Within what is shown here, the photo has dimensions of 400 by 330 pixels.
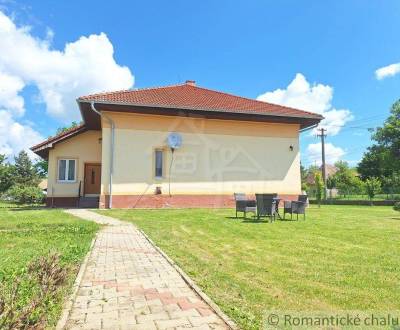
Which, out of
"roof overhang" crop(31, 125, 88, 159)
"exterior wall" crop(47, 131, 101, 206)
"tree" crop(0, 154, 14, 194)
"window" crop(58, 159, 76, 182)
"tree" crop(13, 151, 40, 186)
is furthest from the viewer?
"tree" crop(13, 151, 40, 186)

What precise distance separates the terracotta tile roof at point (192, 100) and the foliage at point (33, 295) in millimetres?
12150

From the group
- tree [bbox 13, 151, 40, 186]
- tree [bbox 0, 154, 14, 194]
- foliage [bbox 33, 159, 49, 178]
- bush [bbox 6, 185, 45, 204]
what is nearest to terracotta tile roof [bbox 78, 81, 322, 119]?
bush [bbox 6, 185, 45, 204]

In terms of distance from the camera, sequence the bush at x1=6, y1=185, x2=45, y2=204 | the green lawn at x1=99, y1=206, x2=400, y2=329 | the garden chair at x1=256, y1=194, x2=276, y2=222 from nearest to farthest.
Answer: the green lawn at x1=99, y1=206, x2=400, y2=329 → the garden chair at x1=256, y1=194, x2=276, y2=222 → the bush at x1=6, y1=185, x2=45, y2=204

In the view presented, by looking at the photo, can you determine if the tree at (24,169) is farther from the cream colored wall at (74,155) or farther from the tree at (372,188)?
the tree at (372,188)

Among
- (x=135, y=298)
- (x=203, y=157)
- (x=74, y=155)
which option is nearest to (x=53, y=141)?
(x=74, y=155)

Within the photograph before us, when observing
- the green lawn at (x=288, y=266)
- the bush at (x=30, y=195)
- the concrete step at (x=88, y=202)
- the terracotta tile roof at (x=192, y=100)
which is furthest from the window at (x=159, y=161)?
the bush at (x=30, y=195)

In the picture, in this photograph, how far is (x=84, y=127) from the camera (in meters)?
19.4

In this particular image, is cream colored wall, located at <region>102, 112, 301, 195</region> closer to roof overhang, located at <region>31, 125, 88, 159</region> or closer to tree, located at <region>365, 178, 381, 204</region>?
roof overhang, located at <region>31, 125, 88, 159</region>

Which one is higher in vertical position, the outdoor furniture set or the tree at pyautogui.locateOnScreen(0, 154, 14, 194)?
the tree at pyautogui.locateOnScreen(0, 154, 14, 194)

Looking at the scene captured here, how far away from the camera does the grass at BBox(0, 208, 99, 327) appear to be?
150 inches

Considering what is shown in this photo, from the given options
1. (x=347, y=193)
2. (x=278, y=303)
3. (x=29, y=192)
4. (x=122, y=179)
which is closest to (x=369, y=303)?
(x=278, y=303)

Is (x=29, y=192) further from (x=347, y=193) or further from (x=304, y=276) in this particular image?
(x=347, y=193)

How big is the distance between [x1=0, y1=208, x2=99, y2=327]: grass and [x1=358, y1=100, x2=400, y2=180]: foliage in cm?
4476

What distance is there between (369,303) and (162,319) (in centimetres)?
217
